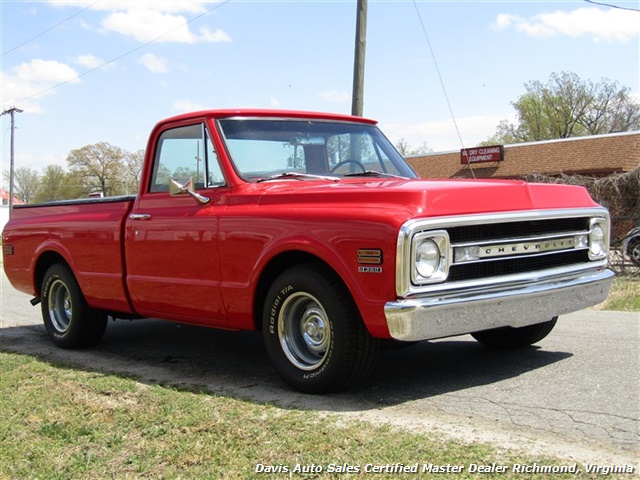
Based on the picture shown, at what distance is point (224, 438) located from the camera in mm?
3807

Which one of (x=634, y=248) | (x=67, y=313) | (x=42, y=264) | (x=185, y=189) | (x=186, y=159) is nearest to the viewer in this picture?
(x=185, y=189)

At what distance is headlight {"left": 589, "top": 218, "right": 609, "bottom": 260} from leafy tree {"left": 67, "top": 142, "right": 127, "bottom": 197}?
5246 centimetres

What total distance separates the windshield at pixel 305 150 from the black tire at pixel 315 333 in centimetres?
109

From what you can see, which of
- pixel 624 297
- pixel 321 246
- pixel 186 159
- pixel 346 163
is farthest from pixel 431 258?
pixel 624 297

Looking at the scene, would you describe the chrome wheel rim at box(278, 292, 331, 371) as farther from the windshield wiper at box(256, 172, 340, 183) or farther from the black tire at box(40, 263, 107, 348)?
the black tire at box(40, 263, 107, 348)

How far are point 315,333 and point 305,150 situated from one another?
1.67 metres

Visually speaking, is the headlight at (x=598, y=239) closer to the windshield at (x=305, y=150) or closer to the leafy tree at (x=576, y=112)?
the windshield at (x=305, y=150)

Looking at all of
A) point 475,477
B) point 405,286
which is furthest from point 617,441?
point 405,286

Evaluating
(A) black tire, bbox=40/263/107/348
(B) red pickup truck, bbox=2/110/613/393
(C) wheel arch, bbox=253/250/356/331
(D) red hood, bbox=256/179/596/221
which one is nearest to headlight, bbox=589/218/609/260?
(B) red pickup truck, bbox=2/110/613/393

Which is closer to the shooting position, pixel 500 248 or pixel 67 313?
pixel 500 248

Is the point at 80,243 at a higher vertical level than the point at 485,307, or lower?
higher

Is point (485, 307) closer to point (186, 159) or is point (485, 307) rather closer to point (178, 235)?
point (178, 235)

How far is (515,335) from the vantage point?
5.65 m

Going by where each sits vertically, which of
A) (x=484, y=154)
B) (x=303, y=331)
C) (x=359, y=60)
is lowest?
(x=303, y=331)
